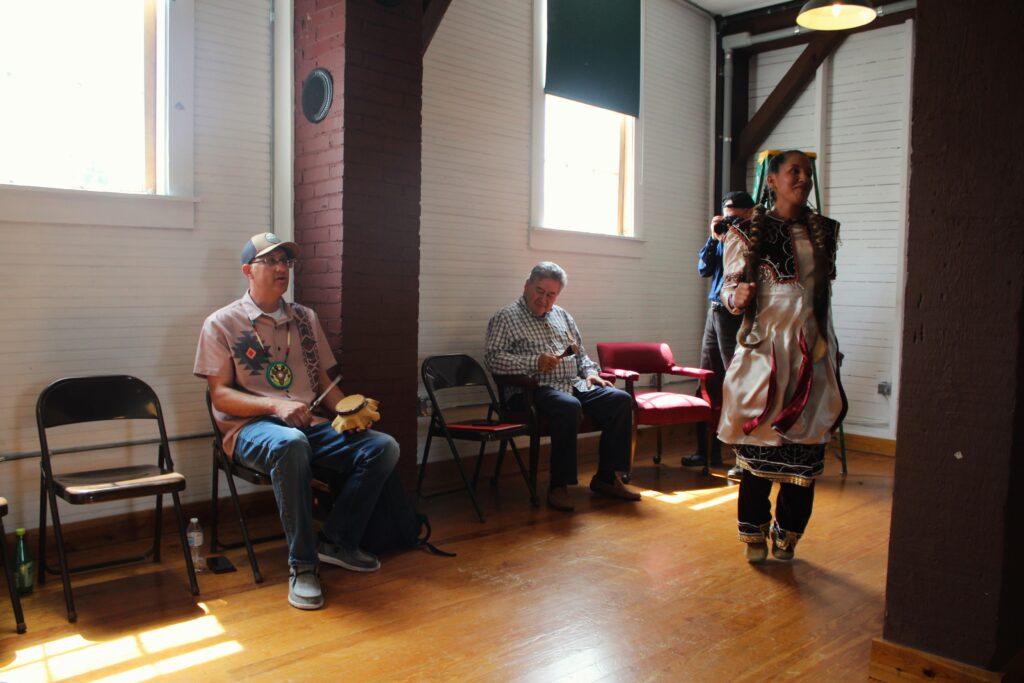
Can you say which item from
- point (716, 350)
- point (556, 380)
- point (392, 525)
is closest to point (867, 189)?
point (716, 350)

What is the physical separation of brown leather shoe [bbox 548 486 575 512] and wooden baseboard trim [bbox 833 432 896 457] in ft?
9.75

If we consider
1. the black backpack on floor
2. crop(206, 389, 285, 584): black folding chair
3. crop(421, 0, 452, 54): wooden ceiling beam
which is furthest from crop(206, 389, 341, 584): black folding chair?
crop(421, 0, 452, 54): wooden ceiling beam

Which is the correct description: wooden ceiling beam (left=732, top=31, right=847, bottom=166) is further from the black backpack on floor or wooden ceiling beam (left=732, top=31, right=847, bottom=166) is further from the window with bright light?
the black backpack on floor

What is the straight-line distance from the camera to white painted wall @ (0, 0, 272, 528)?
3.65 metres

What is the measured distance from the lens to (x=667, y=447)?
673 cm

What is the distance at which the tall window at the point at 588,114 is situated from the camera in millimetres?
5898

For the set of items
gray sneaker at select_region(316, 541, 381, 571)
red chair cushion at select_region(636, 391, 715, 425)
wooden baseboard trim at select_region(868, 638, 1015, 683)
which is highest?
red chair cushion at select_region(636, 391, 715, 425)

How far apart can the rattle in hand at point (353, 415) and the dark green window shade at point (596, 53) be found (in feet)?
9.94

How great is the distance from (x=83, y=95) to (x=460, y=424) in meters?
2.43

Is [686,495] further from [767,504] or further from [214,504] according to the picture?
[214,504]

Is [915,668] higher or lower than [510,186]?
lower

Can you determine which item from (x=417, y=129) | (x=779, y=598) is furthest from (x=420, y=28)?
(x=779, y=598)

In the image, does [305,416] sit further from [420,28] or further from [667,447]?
[667,447]

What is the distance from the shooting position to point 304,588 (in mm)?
3303
